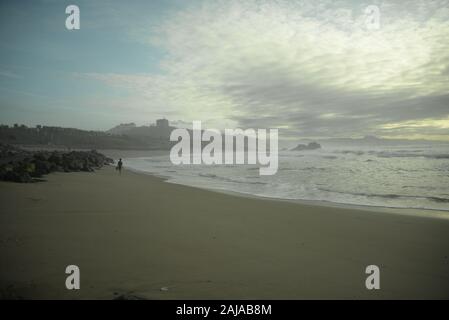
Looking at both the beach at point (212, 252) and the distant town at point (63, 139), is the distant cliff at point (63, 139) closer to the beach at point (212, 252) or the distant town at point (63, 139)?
the distant town at point (63, 139)

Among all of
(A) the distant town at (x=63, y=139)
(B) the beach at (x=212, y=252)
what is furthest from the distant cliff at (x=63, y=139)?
(B) the beach at (x=212, y=252)

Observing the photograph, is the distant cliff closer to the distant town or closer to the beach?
the distant town

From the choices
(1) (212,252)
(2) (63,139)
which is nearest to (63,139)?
(2) (63,139)

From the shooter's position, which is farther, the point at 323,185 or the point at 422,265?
the point at 323,185

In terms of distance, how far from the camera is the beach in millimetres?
3500

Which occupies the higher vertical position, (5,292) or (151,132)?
(151,132)

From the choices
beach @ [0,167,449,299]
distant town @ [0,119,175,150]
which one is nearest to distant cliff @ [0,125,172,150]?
distant town @ [0,119,175,150]

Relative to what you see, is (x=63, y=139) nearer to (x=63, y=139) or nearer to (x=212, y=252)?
(x=63, y=139)

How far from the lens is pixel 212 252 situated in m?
4.81

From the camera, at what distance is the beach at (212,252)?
3.50 m

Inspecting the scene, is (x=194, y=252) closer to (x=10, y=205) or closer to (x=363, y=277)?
(x=363, y=277)

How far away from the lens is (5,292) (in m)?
3.06
